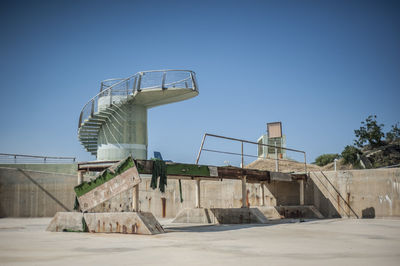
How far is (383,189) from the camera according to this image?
16047 millimetres

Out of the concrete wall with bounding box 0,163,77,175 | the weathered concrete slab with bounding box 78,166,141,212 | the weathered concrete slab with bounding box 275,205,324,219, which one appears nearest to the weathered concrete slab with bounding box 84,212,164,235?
the weathered concrete slab with bounding box 78,166,141,212

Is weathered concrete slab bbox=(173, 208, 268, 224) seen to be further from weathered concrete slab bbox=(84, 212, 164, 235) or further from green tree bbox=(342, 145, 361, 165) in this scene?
green tree bbox=(342, 145, 361, 165)

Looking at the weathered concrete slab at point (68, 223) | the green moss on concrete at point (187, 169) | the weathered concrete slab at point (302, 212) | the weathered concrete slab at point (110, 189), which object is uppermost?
the green moss on concrete at point (187, 169)

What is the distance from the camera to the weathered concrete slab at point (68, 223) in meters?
10.8

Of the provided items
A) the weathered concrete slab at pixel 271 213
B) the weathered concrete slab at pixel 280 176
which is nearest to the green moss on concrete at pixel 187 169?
the weathered concrete slab at pixel 280 176

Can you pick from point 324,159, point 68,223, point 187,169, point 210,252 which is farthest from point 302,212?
point 324,159

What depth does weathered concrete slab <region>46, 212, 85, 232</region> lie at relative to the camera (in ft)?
35.4

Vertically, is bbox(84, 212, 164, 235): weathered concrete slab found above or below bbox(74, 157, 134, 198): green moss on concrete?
below

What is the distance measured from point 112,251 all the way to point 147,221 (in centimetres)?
346

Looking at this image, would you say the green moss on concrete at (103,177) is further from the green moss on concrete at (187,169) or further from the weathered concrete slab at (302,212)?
the weathered concrete slab at (302,212)

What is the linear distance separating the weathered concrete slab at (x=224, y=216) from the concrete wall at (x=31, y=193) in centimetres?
961

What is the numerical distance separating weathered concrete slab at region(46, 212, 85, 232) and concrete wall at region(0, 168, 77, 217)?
10.8 m

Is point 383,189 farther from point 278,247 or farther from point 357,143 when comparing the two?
point 357,143

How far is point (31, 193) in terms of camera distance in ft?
68.9
